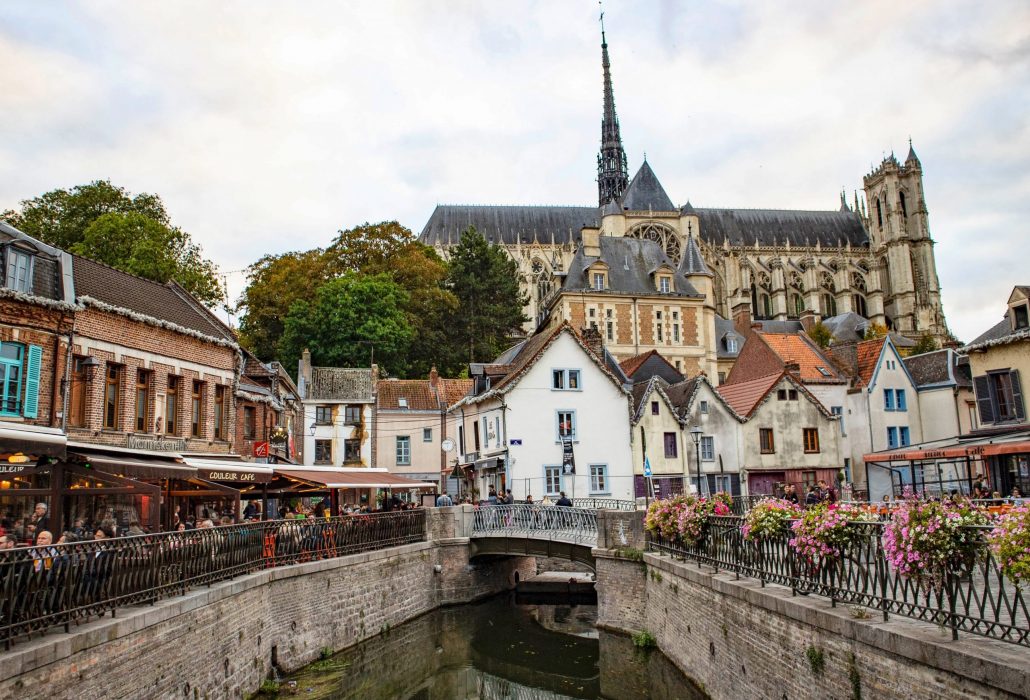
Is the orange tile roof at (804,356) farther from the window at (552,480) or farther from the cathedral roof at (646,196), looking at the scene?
the cathedral roof at (646,196)

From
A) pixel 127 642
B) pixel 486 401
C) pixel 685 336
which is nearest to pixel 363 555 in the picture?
pixel 127 642

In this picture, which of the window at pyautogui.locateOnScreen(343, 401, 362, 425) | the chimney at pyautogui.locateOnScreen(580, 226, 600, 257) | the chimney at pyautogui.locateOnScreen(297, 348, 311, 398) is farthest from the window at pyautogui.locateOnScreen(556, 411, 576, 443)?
the chimney at pyautogui.locateOnScreen(580, 226, 600, 257)

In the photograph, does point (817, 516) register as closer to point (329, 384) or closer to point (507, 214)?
point (329, 384)

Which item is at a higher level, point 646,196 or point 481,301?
point 646,196

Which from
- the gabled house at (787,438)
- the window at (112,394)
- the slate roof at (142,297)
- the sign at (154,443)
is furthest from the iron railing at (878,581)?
the gabled house at (787,438)

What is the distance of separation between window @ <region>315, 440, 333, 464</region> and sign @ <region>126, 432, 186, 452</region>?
20794mm

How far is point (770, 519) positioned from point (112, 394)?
53.0 feet

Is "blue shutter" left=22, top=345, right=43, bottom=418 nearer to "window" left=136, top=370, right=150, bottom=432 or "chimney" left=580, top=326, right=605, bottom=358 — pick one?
"window" left=136, top=370, right=150, bottom=432

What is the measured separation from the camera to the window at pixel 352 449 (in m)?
43.8

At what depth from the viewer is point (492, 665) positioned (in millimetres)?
20516

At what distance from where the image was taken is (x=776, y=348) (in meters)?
42.6

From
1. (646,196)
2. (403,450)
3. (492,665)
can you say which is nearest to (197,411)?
(492,665)

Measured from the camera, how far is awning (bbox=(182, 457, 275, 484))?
16645 mm

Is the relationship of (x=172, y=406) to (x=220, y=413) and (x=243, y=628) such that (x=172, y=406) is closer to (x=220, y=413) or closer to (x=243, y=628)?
(x=220, y=413)
